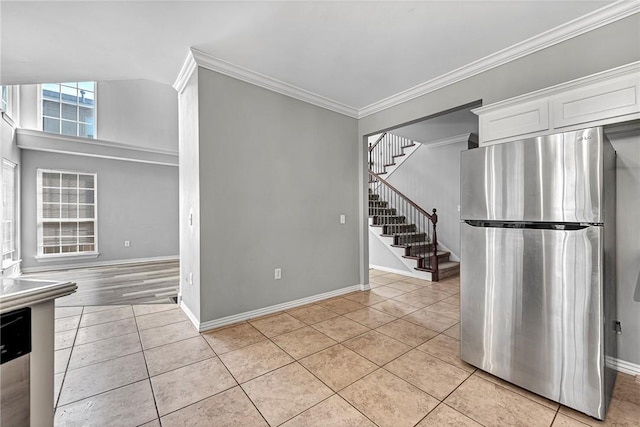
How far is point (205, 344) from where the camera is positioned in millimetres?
2441

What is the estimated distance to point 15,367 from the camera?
34.0 inches

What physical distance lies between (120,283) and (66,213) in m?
2.63

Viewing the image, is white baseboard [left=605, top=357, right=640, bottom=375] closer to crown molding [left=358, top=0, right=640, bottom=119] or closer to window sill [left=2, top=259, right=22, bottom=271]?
crown molding [left=358, top=0, right=640, bottom=119]

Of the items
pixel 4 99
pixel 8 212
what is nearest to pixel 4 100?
pixel 4 99

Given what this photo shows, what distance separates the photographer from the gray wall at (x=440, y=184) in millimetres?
5727

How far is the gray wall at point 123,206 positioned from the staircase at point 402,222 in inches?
210

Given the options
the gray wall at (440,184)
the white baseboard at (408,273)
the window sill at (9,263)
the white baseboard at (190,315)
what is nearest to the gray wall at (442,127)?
the gray wall at (440,184)

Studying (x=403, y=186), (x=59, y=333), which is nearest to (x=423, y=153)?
(x=403, y=186)

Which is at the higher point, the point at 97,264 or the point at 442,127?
the point at 442,127

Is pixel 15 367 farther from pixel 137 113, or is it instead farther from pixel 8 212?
pixel 137 113

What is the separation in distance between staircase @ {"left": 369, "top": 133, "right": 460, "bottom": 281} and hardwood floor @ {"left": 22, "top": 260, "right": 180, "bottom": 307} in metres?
3.99

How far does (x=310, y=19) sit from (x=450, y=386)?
2.96m

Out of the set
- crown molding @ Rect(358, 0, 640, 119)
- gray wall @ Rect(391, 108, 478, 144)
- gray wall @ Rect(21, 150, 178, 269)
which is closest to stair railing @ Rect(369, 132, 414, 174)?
gray wall @ Rect(391, 108, 478, 144)

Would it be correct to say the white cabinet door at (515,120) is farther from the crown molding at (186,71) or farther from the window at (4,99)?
the window at (4,99)
